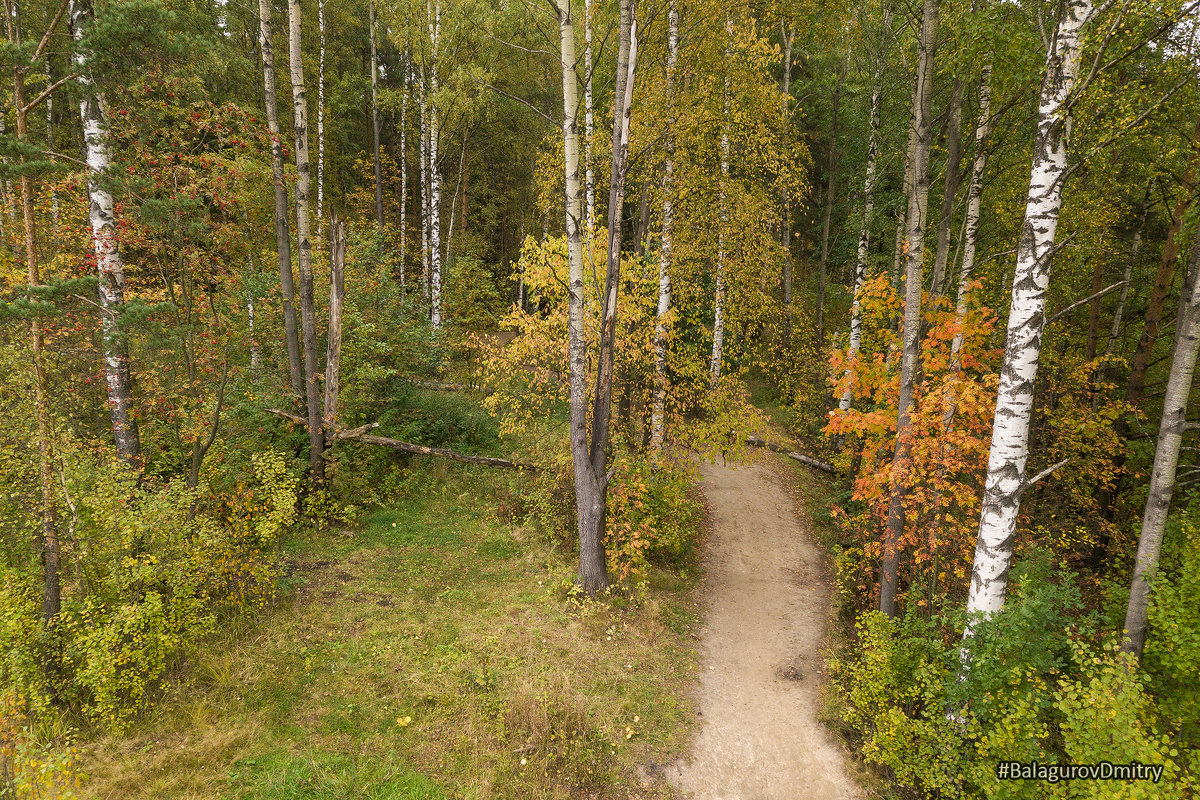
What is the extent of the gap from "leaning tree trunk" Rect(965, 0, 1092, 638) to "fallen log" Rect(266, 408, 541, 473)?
26.9 feet

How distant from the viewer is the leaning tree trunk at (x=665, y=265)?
33.8ft

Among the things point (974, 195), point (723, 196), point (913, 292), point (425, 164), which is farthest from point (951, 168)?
point (425, 164)

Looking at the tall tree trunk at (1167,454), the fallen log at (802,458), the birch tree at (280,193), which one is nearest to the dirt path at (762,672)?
the fallen log at (802,458)

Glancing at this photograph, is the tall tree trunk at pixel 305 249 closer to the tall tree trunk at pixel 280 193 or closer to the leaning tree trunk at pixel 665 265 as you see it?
the tall tree trunk at pixel 280 193

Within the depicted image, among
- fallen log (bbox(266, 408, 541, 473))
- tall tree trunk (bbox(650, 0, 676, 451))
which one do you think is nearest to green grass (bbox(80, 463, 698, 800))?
fallen log (bbox(266, 408, 541, 473))

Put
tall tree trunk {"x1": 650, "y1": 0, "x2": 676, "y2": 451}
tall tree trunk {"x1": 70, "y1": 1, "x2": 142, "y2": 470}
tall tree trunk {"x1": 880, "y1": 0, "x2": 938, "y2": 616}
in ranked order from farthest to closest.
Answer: tall tree trunk {"x1": 650, "y1": 0, "x2": 676, "y2": 451} < tall tree trunk {"x1": 880, "y1": 0, "x2": 938, "y2": 616} < tall tree trunk {"x1": 70, "y1": 1, "x2": 142, "y2": 470}

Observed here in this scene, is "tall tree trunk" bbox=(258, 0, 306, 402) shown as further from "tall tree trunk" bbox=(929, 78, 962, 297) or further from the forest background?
"tall tree trunk" bbox=(929, 78, 962, 297)

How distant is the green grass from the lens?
5.05m

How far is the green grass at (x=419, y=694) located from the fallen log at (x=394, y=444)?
8.15ft

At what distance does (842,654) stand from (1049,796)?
Answer: 3677 mm

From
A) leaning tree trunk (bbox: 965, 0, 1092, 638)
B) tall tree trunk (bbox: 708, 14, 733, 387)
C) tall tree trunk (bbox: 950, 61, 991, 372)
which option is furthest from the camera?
tall tree trunk (bbox: 708, 14, 733, 387)

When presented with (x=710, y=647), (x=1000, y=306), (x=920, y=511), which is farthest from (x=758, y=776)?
(x=1000, y=306)

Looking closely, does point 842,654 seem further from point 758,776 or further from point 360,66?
point 360,66

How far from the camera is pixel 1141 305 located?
12570mm
